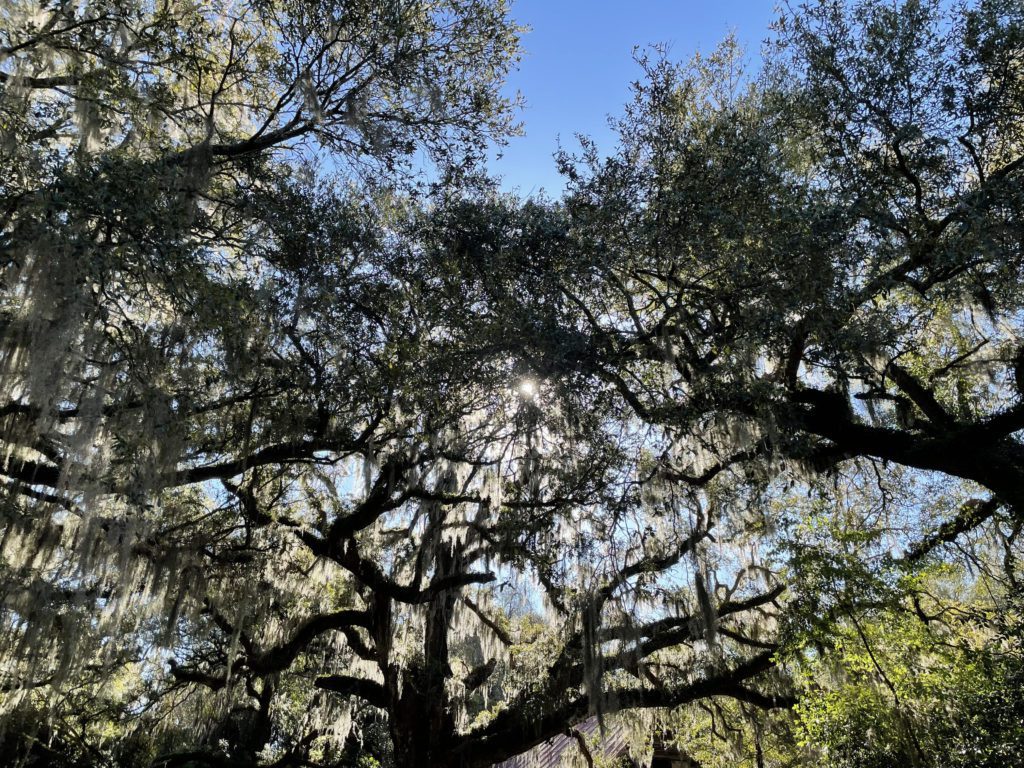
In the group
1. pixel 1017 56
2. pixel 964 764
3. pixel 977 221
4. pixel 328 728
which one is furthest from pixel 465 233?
pixel 328 728

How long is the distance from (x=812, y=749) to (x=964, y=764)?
7.59ft

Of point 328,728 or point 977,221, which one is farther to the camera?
point 328,728

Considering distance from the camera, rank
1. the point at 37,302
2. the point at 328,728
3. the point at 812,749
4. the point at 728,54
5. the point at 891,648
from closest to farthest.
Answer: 1. the point at 37,302
2. the point at 891,648
3. the point at 812,749
4. the point at 728,54
5. the point at 328,728

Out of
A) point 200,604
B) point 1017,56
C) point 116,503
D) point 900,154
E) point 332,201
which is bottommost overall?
point 200,604

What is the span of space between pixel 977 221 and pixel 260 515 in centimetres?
718

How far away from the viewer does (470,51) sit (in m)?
6.94

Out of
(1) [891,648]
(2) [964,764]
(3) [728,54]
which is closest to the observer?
(2) [964,764]

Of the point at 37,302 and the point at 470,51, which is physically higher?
the point at 470,51

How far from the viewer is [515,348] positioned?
616 centimetres

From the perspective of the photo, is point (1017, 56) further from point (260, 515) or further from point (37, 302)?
point (260, 515)

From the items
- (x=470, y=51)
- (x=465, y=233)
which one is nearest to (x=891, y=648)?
(x=465, y=233)

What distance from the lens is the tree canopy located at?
5.18 metres

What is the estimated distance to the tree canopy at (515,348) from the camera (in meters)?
5.18

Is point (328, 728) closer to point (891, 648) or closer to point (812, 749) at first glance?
point (812, 749)
